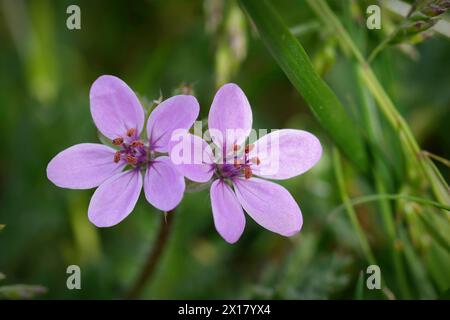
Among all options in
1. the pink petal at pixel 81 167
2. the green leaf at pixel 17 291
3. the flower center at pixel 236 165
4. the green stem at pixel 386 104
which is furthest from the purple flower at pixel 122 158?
the green stem at pixel 386 104

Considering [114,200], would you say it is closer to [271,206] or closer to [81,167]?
[81,167]

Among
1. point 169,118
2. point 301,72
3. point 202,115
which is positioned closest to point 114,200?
point 169,118

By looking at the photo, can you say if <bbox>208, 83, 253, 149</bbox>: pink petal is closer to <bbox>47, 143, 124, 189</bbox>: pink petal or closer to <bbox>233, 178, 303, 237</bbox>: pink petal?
<bbox>233, 178, 303, 237</bbox>: pink petal

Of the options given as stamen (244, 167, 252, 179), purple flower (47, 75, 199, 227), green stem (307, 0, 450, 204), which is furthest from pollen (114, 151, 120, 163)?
green stem (307, 0, 450, 204)
